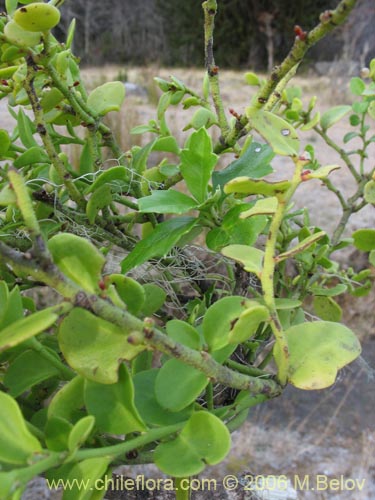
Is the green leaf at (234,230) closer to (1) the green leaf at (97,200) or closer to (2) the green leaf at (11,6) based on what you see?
(1) the green leaf at (97,200)

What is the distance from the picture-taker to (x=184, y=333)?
0.84 feet

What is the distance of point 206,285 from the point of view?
456 mm

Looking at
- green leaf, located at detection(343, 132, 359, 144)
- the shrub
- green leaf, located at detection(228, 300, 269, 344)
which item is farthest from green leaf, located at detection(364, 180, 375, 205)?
green leaf, located at detection(343, 132, 359, 144)

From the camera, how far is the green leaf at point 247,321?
22 centimetres

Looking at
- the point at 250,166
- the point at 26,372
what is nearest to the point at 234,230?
the point at 250,166

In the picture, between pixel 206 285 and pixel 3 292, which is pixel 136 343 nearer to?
pixel 3 292

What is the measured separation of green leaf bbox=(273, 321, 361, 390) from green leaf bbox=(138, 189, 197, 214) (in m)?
0.09

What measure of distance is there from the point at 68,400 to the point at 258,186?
0.45 ft

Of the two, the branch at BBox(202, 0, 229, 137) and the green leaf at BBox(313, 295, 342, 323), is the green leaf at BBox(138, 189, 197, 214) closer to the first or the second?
the branch at BBox(202, 0, 229, 137)

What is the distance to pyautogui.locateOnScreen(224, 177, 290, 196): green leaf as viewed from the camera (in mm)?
222

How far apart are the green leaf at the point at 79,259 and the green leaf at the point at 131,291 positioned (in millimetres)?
24

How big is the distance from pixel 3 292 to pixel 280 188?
153mm

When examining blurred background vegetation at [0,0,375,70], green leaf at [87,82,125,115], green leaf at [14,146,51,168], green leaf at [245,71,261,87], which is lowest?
blurred background vegetation at [0,0,375,70]

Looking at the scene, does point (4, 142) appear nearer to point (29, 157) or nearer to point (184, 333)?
point (29, 157)
